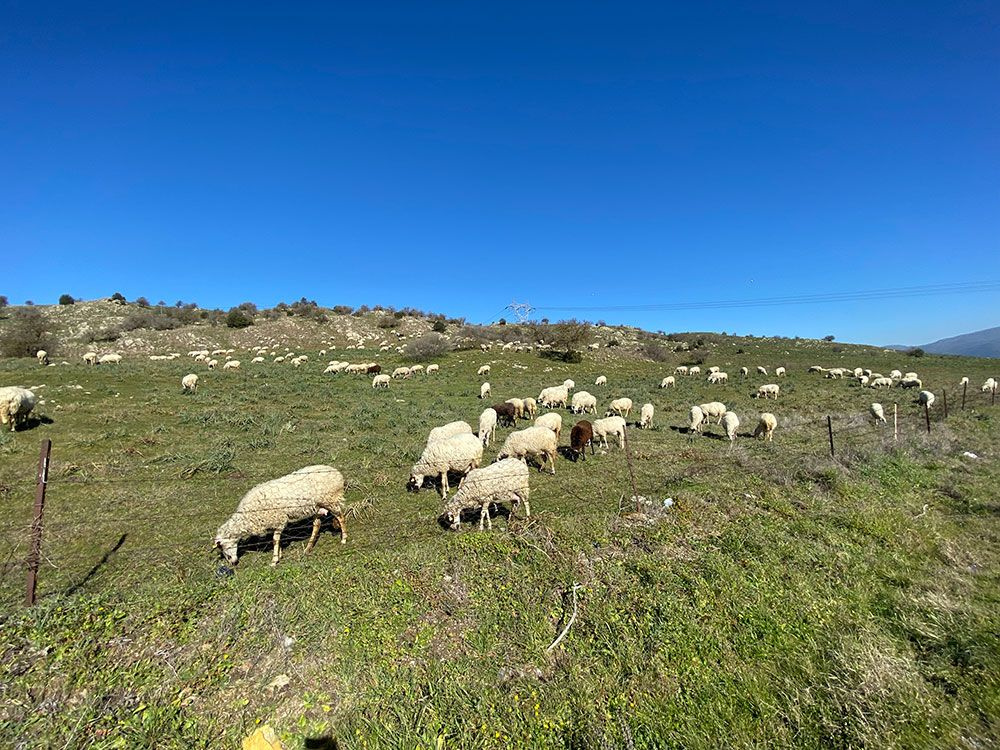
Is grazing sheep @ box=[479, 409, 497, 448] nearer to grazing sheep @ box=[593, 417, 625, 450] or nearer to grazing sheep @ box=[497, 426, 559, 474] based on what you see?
grazing sheep @ box=[497, 426, 559, 474]

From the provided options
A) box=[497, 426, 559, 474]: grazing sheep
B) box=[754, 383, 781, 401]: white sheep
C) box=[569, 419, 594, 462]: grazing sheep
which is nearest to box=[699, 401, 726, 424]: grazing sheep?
box=[569, 419, 594, 462]: grazing sheep

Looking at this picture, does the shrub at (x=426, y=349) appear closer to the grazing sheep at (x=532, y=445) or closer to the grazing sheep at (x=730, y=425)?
the grazing sheep at (x=730, y=425)

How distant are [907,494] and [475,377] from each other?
30649 millimetres

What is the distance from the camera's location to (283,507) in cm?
871

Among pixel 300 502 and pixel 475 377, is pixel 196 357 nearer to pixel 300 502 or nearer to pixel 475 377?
pixel 475 377

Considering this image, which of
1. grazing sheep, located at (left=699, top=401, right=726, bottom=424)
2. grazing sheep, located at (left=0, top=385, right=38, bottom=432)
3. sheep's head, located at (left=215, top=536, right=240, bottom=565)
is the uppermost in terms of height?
grazing sheep, located at (left=0, top=385, right=38, bottom=432)

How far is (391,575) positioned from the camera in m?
7.00

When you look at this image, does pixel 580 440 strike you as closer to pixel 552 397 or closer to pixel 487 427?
→ pixel 487 427

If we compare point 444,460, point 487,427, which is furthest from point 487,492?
point 487,427

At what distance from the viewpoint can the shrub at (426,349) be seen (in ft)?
150

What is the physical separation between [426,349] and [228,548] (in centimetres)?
3862

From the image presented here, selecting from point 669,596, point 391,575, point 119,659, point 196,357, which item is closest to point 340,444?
point 391,575

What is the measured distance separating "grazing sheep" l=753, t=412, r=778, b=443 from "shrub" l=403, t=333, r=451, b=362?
109 feet

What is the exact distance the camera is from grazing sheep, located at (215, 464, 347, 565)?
8.37m
